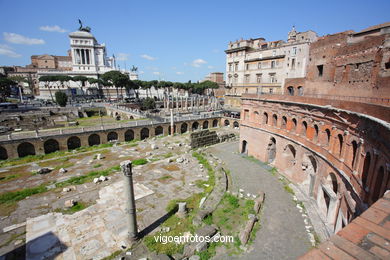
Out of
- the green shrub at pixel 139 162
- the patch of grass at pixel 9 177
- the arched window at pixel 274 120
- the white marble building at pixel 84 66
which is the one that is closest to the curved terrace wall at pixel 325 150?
the arched window at pixel 274 120

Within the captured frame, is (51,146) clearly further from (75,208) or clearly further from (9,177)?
(75,208)

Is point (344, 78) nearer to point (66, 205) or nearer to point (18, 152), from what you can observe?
point (66, 205)

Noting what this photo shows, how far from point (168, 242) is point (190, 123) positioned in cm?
2764

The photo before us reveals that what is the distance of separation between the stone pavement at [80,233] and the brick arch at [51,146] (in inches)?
635

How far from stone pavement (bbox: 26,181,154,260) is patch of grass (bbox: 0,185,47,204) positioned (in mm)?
3761

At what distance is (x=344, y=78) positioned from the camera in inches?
726

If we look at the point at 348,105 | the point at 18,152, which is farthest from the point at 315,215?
the point at 18,152

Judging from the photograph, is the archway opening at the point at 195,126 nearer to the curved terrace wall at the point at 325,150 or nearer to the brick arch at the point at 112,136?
the curved terrace wall at the point at 325,150

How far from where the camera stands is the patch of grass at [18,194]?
589 inches

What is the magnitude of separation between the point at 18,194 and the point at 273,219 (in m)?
19.0

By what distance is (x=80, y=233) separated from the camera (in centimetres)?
1160

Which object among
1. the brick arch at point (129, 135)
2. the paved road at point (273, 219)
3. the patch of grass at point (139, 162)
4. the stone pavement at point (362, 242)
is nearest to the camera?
the stone pavement at point (362, 242)

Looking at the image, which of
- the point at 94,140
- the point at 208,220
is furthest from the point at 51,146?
the point at 208,220

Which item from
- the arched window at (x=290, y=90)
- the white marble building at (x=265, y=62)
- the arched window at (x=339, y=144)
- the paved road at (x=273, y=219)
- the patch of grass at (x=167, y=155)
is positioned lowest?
the paved road at (x=273, y=219)
